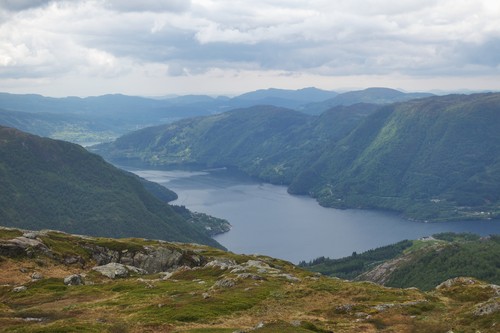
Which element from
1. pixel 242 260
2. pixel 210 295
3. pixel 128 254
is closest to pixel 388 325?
pixel 210 295

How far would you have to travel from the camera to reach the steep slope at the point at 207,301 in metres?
54.5

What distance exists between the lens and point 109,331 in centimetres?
5088

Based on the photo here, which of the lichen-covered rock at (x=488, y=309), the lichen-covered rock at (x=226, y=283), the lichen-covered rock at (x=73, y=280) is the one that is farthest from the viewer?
the lichen-covered rock at (x=73, y=280)

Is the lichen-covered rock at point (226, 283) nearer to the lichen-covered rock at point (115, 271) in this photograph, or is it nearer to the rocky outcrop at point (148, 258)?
the lichen-covered rock at point (115, 271)

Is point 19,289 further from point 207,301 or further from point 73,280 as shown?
point 207,301

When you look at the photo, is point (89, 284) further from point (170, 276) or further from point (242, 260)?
point (242, 260)

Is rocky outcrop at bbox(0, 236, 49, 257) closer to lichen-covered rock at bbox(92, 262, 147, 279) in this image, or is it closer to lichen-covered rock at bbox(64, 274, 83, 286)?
lichen-covered rock at bbox(92, 262, 147, 279)

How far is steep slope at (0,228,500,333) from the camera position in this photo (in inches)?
2147

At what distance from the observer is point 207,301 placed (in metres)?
64.6

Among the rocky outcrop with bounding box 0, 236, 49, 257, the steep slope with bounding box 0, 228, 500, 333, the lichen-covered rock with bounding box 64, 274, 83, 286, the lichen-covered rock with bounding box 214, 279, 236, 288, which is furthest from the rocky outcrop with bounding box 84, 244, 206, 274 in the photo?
the lichen-covered rock with bounding box 214, 279, 236, 288

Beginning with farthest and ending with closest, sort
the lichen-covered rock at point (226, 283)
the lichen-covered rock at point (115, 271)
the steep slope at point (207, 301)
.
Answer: the lichen-covered rock at point (115, 271)
the lichen-covered rock at point (226, 283)
the steep slope at point (207, 301)

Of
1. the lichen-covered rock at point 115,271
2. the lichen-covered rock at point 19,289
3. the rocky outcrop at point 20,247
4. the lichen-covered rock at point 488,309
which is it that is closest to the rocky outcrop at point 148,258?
the lichen-covered rock at point 115,271

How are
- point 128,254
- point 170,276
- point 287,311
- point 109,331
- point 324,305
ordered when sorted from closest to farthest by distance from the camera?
point 109,331 < point 287,311 < point 324,305 < point 170,276 < point 128,254

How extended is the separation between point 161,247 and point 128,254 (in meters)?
7.68
